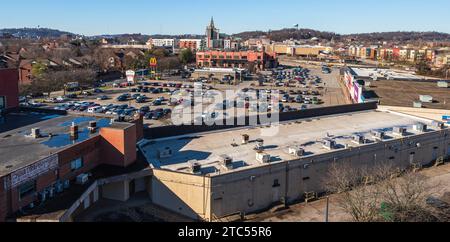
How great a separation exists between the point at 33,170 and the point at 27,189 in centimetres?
51

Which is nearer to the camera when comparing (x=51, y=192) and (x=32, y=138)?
(x=51, y=192)

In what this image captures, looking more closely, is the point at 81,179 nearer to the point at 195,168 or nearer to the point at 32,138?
the point at 32,138

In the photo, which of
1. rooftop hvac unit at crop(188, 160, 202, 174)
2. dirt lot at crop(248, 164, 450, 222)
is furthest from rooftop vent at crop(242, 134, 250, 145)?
rooftop hvac unit at crop(188, 160, 202, 174)

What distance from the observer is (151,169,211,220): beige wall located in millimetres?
12812

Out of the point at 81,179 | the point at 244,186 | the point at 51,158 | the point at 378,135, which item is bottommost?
the point at 244,186

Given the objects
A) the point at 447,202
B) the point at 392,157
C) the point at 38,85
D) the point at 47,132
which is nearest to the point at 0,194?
the point at 47,132

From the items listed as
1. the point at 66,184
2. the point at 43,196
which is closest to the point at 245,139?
the point at 66,184

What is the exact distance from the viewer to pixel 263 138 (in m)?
17.8

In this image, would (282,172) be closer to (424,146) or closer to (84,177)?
(84,177)

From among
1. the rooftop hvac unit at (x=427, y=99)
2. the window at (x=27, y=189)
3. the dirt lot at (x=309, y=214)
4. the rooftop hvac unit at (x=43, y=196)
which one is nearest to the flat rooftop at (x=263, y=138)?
the dirt lot at (x=309, y=214)

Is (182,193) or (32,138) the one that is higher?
(32,138)

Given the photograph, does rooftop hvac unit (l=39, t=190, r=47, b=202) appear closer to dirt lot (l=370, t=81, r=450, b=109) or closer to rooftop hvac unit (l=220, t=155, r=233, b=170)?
rooftop hvac unit (l=220, t=155, r=233, b=170)

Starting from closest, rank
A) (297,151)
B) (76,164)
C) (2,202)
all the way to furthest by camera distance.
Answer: (2,202), (76,164), (297,151)
